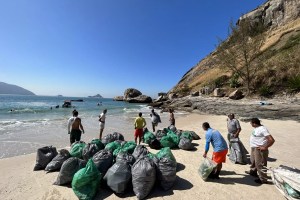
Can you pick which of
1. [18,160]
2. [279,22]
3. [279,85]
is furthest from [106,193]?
[279,22]

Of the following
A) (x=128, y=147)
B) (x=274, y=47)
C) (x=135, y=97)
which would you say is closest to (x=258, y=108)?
(x=128, y=147)

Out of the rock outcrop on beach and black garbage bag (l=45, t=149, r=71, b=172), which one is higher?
the rock outcrop on beach

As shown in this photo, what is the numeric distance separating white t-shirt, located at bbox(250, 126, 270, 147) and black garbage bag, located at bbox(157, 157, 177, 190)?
2010 mm

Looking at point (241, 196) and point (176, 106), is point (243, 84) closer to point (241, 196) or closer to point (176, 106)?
point (176, 106)

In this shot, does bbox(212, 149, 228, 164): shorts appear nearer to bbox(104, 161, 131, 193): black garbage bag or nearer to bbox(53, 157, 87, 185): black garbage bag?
bbox(104, 161, 131, 193): black garbage bag

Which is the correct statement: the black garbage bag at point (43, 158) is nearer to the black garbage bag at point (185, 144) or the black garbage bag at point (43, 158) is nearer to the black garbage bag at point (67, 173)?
the black garbage bag at point (67, 173)

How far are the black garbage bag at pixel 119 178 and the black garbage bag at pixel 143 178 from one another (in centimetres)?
14

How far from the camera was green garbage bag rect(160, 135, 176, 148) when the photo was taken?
739 centimetres

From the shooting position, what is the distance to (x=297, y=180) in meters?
3.55

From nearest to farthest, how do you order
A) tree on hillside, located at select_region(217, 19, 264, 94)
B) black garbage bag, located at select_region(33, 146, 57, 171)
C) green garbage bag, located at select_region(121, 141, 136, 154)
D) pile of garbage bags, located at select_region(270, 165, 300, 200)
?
pile of garbage bags, located at select_region(270, 165, 300, 200) < black garbage bag, located at select_region(33, 146, 57, 171) < green garbage bag, located at select_region(121, 141, 136, 154) < tree on hillside, located at select_region(217, 19, 264, 94)

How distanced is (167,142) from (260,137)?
361cm

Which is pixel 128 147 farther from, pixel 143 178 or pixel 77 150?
pixel 143 178

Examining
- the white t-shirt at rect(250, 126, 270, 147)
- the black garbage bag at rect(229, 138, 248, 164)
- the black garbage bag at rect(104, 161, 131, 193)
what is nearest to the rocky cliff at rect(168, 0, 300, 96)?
the black garbage bag at rect(229, 138, 248, 164)

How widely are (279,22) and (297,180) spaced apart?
56.9 metres
